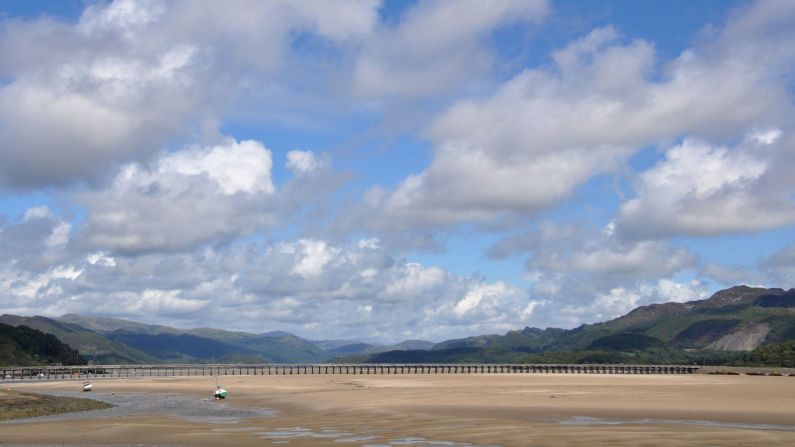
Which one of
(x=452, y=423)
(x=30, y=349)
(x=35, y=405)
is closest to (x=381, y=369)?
(x=30, y=349)

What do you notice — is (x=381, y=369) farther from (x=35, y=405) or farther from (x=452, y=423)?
(x=452, y=423)

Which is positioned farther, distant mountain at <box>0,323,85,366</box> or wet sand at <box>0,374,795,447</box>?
distant mountain at <box>0,323,85,366</box>

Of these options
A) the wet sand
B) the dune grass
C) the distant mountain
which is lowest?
the wet sand

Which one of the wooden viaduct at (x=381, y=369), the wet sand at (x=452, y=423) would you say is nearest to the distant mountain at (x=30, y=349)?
the wooden viaduct at (x=381, y=369)

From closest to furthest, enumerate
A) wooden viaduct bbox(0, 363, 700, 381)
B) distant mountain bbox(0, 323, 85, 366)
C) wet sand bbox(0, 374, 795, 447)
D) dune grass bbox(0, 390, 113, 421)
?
wet sand bbox(0, 374, 795, 447), dune grass bbox(0, 390, 113, 421), wooden viaduct bbox(0, 363, 700, 381), distant mountain bbox(0, 323, 85, 366)

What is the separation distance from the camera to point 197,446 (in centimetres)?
3259

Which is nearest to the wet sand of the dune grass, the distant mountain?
the dune grass

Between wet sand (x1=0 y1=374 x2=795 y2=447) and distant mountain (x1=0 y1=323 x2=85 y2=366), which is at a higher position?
distant mountain (x1=0 y1=323 x2=85 y2=366)

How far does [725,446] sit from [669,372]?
13617 centimetres

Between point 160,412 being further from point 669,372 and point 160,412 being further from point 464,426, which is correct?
point 669,372

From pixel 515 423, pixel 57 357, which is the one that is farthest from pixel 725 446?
pixel 57 357

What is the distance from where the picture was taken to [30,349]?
166125 millimetres

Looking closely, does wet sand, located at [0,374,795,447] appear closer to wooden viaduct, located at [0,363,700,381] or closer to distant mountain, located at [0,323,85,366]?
wooden viaduct, located at [0,363,700,381]

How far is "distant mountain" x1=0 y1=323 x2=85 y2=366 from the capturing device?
492ft
